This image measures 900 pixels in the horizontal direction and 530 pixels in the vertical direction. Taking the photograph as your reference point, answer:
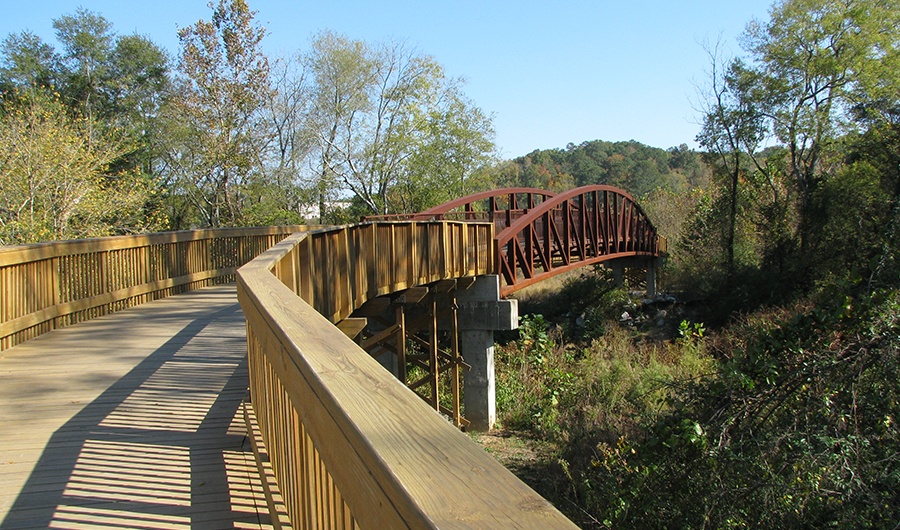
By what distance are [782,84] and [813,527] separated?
29.2m

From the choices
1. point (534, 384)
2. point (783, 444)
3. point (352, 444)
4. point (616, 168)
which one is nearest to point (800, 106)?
point (534, 384)

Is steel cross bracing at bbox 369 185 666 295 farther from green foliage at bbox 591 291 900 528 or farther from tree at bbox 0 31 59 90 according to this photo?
tree at bbox 0 31 59 90

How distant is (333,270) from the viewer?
964 cm

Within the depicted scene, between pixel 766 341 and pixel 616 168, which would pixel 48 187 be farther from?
pixel 616 168

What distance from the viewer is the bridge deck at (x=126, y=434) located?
4.13 m

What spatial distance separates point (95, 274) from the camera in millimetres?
11820

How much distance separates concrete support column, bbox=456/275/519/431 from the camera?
66.7 ft

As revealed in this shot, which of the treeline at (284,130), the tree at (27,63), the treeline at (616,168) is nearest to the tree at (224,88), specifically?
the treeline at (284,130)

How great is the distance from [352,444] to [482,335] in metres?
19.4

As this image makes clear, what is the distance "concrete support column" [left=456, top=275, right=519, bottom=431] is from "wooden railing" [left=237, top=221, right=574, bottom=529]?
15192mm

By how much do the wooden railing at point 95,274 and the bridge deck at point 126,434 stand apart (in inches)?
21.4

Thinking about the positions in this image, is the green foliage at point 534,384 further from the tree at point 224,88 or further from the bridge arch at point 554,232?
the tree at point 224,88

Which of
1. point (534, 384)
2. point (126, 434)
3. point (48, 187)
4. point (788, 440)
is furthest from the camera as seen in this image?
point (534, 384)

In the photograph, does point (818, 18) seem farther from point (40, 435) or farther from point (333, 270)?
point (40, 435)
